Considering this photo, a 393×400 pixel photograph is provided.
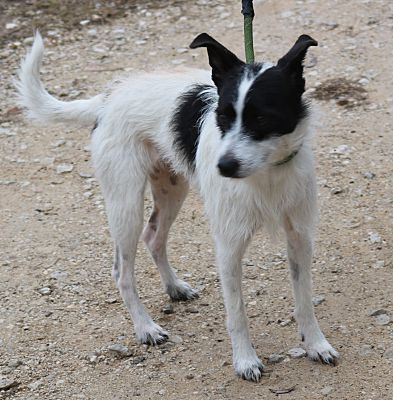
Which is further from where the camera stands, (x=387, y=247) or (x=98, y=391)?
(x=387, y=247)

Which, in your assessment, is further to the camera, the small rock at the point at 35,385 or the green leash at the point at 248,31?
the small rock at the point at 35,385

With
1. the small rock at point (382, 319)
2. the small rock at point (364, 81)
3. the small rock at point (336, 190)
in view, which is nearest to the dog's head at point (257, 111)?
the small rock at point (382, 319)

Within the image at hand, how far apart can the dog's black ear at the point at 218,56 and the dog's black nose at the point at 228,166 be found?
0.47 meters

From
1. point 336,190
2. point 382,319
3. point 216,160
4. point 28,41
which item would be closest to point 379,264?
point 382,319

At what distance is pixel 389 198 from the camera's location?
6.76 meters

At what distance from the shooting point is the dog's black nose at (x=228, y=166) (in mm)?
4273

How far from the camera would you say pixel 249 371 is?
196 inches

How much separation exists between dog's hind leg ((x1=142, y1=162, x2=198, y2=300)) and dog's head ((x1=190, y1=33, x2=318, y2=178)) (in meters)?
1.53

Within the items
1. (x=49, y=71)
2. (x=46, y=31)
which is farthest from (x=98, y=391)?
(x=46, y=31)

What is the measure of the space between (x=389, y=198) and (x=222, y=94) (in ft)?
9.02

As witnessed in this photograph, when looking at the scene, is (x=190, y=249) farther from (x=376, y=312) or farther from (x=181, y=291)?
(x=376, y=312)

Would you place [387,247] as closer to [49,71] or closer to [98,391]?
[98,391]

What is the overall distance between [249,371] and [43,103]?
2.19m

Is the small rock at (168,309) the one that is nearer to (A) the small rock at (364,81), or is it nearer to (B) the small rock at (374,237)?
(B) the small rock at (374,237)
